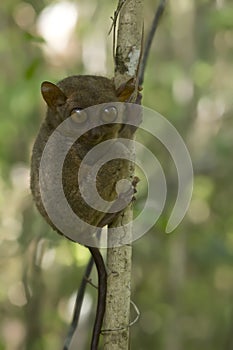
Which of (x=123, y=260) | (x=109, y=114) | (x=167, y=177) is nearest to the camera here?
(x=123, y=260)

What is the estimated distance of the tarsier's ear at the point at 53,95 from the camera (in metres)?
3.03

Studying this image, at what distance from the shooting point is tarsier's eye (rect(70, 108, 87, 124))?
9.80 feet

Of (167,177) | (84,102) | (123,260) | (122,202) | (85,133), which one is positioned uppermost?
(167,177)

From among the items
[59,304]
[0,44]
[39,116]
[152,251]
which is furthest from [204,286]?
[0,44]

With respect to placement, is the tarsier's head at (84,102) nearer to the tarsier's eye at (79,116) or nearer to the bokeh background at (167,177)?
the tarsier's eye at (79,116)

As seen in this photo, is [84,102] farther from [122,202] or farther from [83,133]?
[122,202]

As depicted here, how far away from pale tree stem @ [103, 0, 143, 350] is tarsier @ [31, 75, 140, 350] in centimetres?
9

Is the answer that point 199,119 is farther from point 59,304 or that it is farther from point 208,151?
point 59,304

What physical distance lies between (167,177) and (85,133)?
182 inches

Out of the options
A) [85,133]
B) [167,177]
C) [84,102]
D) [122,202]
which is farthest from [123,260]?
[167,177]

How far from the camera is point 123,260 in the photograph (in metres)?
2.82

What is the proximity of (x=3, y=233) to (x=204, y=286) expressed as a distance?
2.97 m

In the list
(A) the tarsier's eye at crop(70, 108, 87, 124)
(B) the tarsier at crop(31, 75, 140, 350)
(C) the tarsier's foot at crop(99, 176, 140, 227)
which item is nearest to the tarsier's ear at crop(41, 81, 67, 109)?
(B) the tarsier at crop(31, 75, 140, 350)

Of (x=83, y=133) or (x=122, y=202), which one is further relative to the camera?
(x=83, y=133)
